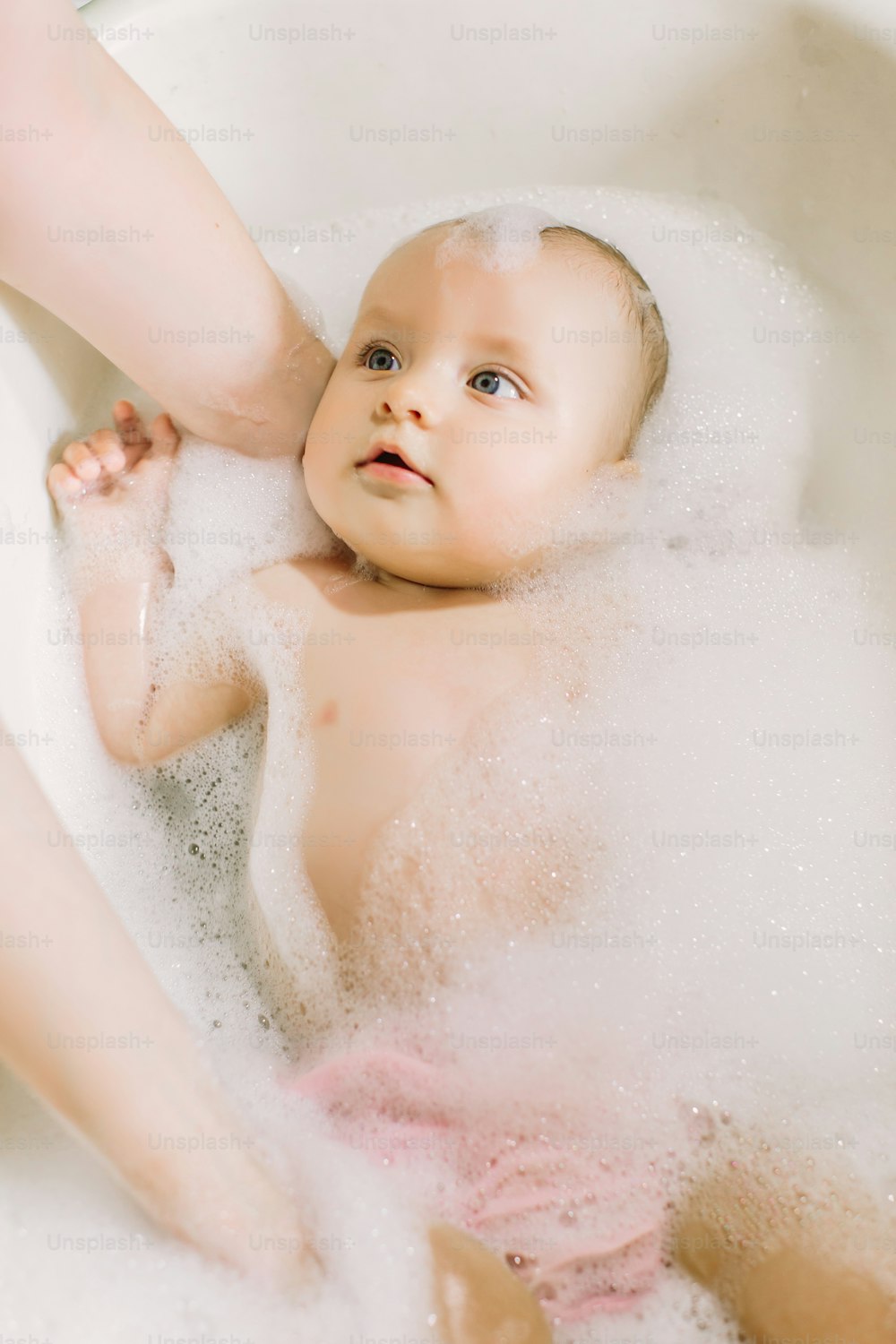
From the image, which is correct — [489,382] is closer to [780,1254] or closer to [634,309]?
[634,309]

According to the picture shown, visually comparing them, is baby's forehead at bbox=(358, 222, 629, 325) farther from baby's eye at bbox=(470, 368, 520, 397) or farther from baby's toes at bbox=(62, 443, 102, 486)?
baby's toes at bbox=(62, 443, 102, 486)

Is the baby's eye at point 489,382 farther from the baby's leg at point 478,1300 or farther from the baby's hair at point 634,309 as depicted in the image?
the baby's leg at point 478,1300

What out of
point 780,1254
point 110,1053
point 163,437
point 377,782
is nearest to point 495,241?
point 163,437

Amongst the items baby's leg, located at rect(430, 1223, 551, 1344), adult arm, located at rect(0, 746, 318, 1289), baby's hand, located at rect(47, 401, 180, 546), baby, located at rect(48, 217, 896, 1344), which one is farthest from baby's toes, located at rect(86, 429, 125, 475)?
baby's leg, located at rect(430, 1223, 551, 1344)

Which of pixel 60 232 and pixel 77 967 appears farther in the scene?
pixel 60 232

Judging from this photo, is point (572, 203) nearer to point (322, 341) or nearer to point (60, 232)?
point (322, 341)

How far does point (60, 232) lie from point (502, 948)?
69cm

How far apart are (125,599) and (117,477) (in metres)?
0.12

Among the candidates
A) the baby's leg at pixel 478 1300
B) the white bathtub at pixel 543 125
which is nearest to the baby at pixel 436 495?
the baby's leg at pixel 478 1300

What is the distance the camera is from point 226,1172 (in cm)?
75

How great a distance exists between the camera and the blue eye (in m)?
0.99

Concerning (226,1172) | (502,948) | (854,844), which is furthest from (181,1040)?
(854,844)

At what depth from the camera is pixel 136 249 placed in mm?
985

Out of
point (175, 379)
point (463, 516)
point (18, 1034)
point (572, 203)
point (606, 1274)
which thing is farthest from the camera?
point (572, 203)
